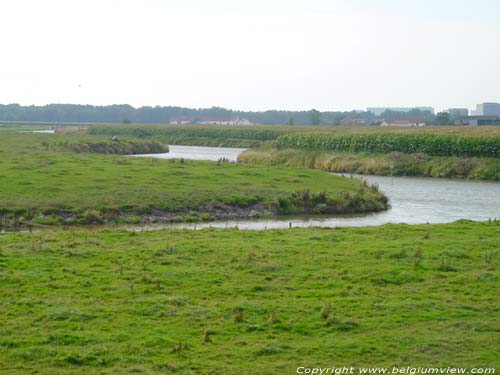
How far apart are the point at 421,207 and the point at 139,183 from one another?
1447cm

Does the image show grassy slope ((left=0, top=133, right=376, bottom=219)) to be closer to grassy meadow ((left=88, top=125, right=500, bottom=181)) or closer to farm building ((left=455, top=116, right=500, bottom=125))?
grassy meadow ((left=88, top=125, right=500, bottom=181))

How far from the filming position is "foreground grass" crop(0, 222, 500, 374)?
42.0 feet

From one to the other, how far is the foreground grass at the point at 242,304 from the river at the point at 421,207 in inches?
342

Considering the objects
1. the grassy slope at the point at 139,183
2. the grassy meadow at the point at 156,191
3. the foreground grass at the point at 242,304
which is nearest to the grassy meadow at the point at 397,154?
the grassy meadow at the point at 156,191

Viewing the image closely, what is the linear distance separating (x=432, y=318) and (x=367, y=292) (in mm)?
2191

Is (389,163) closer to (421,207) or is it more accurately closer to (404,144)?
(404,144)

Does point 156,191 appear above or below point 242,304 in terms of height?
above

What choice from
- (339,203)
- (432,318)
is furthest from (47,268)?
(339,203)

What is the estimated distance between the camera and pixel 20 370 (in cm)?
1209

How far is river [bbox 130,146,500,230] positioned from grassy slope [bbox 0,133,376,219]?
3.10 metres

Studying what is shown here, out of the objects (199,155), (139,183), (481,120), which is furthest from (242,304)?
(481,120)

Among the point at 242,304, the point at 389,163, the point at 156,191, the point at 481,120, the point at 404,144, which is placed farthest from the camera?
the point at 481,120

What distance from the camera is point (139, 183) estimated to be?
4025 centimetres

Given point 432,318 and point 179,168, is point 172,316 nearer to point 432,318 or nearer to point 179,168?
point 432,318
